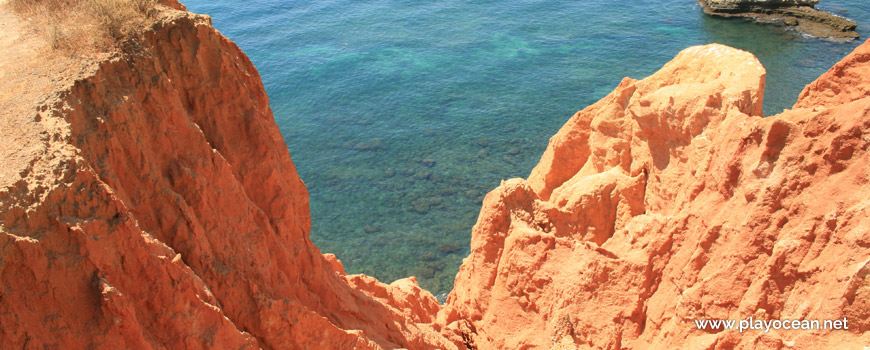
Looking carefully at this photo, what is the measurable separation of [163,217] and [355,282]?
9.65 m

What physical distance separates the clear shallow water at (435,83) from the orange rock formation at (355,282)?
1608 cm

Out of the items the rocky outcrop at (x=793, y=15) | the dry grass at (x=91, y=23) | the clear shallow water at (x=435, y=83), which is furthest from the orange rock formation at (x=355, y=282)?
the rocky outcrop at (x=793, y=15)

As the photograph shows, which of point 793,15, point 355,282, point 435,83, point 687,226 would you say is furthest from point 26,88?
point 793,15

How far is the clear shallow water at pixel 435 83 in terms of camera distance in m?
38.3

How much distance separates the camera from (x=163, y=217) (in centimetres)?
1070

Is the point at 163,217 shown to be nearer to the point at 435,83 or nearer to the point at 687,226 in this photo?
the point at 687,226

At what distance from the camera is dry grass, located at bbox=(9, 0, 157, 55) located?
10852 millimetres

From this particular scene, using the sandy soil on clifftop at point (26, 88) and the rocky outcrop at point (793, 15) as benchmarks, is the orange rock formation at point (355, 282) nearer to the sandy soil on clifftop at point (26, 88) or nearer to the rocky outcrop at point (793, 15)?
the sandy soil on clifftop at point (26, 88)

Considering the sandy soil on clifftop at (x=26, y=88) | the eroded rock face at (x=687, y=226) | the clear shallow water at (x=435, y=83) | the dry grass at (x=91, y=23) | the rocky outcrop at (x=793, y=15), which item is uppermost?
the dry grass at (x=91, y=23)

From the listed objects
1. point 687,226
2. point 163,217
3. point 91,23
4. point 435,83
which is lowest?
point 435,83

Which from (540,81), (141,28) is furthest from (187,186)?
(540,81)

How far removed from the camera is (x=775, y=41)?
57.0 meters

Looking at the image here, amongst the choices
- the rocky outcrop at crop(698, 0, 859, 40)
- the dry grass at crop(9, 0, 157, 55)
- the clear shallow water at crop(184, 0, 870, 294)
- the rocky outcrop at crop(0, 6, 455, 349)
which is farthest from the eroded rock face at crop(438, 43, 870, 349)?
the rocky outcrop at crop(698, 0, 859, 40)

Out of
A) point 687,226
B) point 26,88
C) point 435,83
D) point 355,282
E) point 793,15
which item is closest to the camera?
point 26,88
